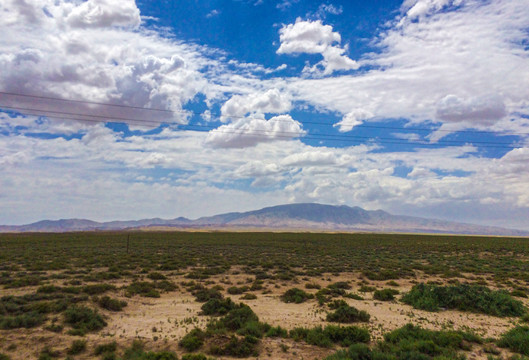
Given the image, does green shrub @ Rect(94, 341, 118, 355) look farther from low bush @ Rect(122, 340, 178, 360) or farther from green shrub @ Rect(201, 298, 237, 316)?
green shrub @ Rect(201, 298, 237, 316)

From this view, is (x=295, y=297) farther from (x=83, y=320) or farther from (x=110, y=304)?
(x=83, y=320)

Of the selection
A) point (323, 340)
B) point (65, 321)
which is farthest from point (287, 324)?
point (65, 321)

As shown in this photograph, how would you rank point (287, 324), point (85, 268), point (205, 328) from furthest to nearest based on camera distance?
point (85, 268)
point (287, 324)
point (205, 328)

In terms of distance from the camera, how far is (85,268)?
32.2m

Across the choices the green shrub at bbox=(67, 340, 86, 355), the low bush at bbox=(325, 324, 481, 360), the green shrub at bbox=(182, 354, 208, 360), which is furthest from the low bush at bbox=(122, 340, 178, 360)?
the low bush at bbox=(325, 324, 481, 360)

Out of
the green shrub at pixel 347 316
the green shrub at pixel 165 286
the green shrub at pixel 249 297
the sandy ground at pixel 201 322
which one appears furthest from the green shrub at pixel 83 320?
the green shrub at pixel 347 316

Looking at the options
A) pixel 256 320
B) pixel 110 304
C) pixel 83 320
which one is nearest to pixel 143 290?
pixel 110 304

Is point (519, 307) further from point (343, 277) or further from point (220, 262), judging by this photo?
point (220, 262)

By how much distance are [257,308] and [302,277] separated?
11.7 metres

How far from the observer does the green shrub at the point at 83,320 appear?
46.5 ft

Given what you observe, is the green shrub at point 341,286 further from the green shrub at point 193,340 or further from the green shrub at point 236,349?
the green shrub at point 193,340

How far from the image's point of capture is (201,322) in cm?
1560

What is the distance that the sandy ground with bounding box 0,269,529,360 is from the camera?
12266 millimetres

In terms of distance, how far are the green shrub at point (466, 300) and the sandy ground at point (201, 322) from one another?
78cm
